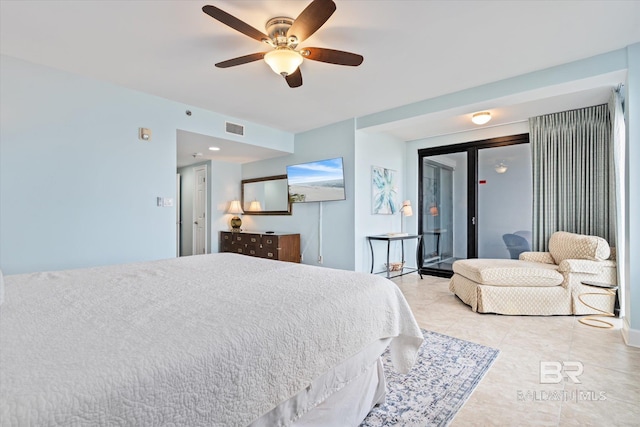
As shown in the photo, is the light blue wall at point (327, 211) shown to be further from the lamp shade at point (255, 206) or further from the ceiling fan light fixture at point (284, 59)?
the ceiling fan light fixture at point (284, 59)

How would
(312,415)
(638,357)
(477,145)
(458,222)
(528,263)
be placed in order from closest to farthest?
(312,415), (638,357), (528,263), (477,145), (458,222)

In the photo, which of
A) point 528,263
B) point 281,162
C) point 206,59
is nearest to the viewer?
point 206,59

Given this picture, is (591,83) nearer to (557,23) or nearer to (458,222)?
(557,23)

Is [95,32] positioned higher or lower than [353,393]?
higher

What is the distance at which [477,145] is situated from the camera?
4941mm

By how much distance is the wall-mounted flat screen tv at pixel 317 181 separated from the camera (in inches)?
187

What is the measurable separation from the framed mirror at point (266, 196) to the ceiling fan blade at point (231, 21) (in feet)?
11.9

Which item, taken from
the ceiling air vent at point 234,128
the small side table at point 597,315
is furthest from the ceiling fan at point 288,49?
the small side table at point 597,315

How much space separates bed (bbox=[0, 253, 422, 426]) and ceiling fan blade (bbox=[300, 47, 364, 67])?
1.62m

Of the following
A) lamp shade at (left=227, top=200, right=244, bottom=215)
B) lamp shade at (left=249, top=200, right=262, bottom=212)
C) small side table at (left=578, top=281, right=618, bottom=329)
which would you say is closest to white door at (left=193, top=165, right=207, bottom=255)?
lamp shade at (left=227, top=200, right=244, bottom=215)

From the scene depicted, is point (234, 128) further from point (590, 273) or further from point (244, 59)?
point (590, 273)

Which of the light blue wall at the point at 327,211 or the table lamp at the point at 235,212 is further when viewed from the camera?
the table lamp at the point at 235,212

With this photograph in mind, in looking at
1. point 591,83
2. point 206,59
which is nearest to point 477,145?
point 591,83

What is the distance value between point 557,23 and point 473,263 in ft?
8.19
